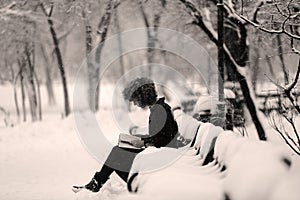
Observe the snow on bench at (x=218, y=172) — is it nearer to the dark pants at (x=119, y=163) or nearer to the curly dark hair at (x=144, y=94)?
the dark pants at (x=119, y=163)

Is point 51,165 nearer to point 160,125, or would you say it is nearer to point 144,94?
point 144,94

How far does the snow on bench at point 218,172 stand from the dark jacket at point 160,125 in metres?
0.45

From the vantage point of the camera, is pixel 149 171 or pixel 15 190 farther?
pixel 15 190

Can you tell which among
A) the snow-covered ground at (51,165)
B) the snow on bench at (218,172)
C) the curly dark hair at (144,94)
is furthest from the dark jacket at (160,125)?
the snow-covered ground at (51,165)

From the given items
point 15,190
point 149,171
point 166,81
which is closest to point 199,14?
point 15,190

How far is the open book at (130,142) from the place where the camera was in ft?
23.8

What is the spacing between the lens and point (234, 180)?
3.87 metres

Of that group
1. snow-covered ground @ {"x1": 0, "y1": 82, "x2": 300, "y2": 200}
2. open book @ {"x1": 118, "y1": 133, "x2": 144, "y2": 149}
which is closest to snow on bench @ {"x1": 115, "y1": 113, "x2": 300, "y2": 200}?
snow-covered ground @ {"x1": 0, "y1": 82, "x2": 300, "y2": 200}

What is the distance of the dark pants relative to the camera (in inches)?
283

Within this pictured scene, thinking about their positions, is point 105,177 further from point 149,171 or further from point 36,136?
point 36,136

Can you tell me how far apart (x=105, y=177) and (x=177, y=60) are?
2868 centimetres

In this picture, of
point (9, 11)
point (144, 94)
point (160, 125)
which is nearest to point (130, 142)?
point (160, 125)

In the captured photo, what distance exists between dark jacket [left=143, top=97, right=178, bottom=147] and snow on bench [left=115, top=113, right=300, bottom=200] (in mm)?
447

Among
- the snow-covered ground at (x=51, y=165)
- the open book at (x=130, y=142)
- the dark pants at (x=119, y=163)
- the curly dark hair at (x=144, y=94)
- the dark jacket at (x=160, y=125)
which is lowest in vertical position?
the snow-covered ground at (x=51, y=165)
